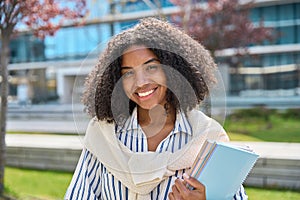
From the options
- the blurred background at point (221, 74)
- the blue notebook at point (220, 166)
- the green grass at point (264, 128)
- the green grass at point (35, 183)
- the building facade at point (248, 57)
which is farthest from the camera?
the building facade at point (248, 57)

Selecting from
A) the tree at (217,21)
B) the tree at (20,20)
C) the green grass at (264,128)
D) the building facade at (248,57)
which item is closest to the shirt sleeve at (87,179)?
the tree at (20,20)

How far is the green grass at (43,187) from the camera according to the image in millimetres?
5090

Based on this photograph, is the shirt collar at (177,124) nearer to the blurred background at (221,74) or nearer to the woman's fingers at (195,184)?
the blurred background at (221,74)

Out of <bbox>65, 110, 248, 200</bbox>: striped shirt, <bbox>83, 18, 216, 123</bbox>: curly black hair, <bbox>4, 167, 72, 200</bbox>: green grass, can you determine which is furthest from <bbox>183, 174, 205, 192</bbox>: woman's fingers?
<bbox>4, 167, 72, 200</bbox>: green grass

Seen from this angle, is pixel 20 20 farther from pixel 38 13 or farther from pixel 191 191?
pixel 191 191

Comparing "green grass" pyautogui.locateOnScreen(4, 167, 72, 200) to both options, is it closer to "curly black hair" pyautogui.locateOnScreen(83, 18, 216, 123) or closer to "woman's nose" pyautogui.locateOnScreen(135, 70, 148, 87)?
"curly black hair" pyautogui.locateOnScreen(83, 18, 216, 123)

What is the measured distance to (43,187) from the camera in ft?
18.9

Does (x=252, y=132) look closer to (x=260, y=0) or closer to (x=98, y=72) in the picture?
(x=98, y=72)

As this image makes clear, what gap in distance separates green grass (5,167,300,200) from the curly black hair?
375cm

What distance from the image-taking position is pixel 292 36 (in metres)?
28.9

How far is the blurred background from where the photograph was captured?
5293 millimetres

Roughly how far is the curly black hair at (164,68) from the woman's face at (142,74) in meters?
0.02

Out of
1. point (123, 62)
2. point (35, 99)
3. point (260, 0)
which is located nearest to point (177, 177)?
point (123, 62)

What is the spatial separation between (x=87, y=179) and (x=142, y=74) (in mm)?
470
